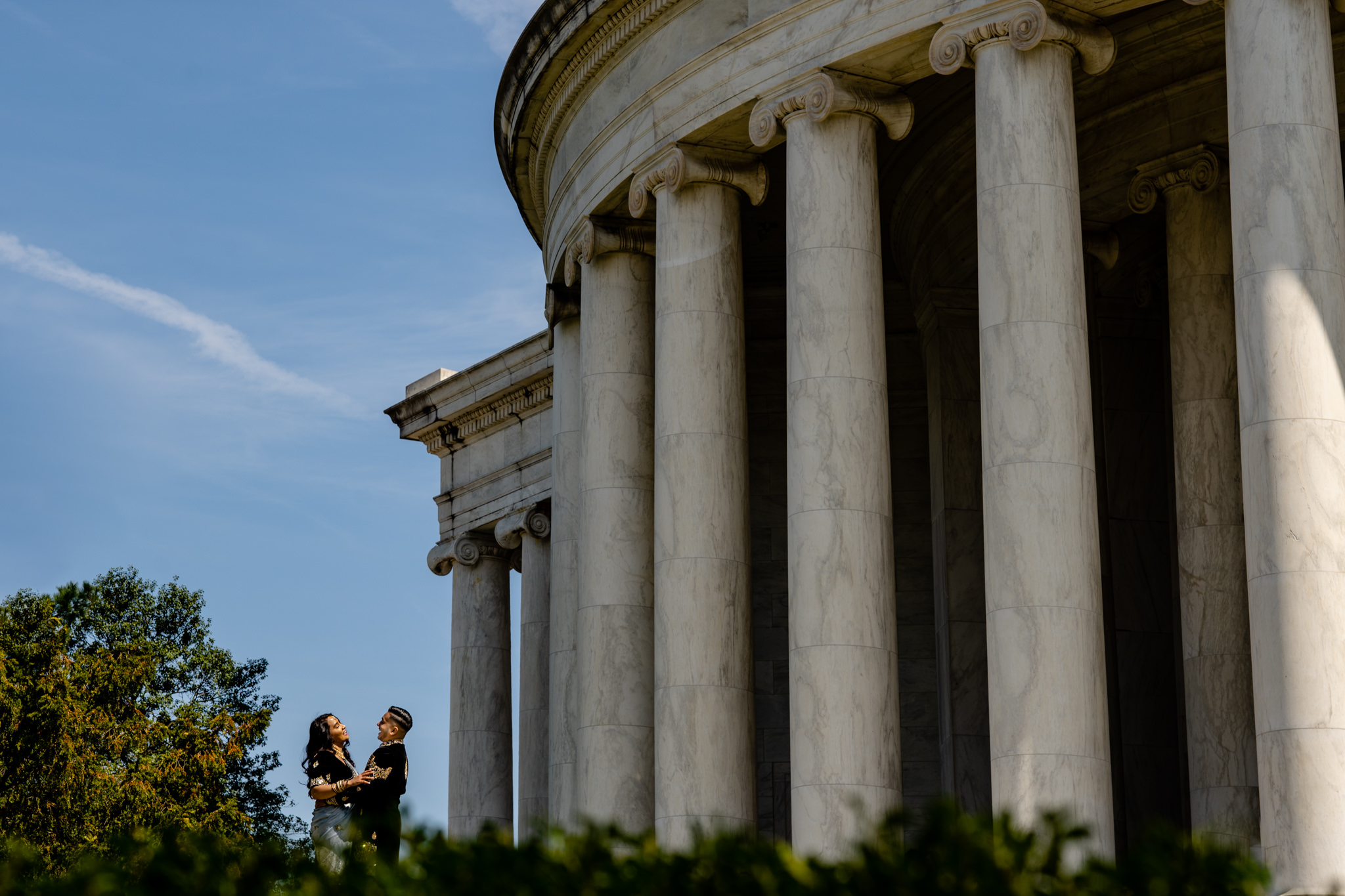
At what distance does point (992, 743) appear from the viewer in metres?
62.3

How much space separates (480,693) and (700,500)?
4873 centimetres

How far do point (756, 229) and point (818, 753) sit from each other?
37729 mm

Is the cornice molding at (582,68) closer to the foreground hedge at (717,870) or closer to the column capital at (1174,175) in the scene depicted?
the column capital at (1174,175)

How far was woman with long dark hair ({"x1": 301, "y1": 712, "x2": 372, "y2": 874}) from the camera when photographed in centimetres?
5706

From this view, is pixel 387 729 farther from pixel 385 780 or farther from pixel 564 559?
pixel 564 559

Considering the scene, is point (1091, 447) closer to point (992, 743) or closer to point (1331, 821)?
point (992, 743)

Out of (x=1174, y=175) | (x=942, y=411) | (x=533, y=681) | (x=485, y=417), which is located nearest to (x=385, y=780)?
(x=942, y=411)

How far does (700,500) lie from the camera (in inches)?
2955

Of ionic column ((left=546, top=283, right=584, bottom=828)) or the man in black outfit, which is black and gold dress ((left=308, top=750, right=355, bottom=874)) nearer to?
the man in black outfit

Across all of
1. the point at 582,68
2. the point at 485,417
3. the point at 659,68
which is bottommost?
the point at 485,417

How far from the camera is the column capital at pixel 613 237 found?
85062mm

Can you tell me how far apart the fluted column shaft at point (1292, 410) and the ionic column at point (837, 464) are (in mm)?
14400

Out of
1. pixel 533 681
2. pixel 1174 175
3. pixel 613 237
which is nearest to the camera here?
pixel 1174 175

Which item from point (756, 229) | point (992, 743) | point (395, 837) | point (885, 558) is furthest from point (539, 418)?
point (395, 837)
